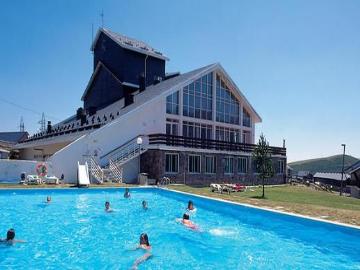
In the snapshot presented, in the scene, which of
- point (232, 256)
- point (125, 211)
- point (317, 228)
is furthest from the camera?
point (125, 211)

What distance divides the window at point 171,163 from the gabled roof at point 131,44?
686 inches

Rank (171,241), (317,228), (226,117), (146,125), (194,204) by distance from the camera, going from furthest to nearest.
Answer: (226,117) → (146,125) → (194,204) → (171,241) → (317,228)

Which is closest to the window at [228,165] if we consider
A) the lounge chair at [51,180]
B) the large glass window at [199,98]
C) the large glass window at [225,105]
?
the large glass window at [199,98]

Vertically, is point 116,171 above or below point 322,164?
above

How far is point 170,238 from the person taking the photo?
12.6 m

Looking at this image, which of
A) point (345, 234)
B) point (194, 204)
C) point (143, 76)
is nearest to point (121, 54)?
point (143, 76)

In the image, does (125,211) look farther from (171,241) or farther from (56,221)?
(171,241)

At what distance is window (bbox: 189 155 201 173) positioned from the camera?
29.4 m

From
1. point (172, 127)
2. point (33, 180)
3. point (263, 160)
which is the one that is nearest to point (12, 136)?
point (172, 127)

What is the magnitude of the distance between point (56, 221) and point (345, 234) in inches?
427

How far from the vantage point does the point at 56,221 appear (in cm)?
1438

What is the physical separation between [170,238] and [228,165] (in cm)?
2060

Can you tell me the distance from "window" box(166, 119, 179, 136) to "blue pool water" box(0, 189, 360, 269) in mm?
15508

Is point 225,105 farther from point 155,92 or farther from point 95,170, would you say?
point 95,170
